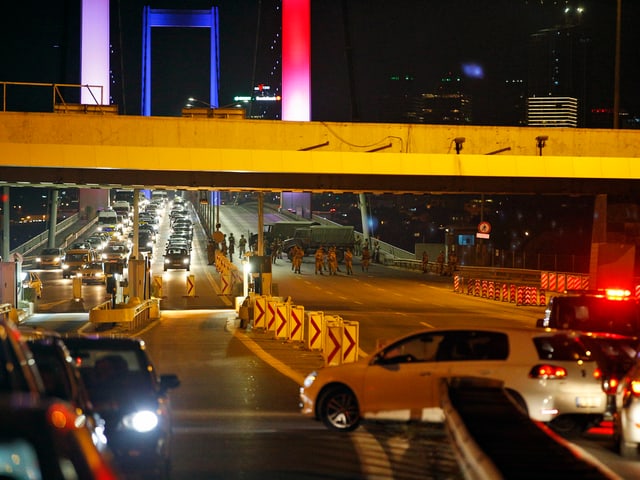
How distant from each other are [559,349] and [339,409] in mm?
3002

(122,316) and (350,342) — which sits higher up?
(350,342)

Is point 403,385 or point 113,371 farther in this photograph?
point 403,385

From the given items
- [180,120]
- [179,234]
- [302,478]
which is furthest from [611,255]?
[179,234]

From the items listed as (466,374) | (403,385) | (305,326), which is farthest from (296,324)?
(466,374)

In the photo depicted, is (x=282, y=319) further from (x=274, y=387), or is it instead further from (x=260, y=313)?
(x=274, y=387)

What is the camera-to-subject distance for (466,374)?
1387 cm

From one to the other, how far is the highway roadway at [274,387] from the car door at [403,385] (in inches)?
14.9

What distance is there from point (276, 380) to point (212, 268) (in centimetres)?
5305

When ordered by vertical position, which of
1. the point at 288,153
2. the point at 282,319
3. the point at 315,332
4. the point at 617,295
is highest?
the point at 288,153

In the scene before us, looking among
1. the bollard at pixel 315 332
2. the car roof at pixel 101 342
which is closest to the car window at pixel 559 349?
the car roof at pixel 101 342

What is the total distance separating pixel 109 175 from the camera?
35.5 meters

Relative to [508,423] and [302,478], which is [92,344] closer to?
[302,478]

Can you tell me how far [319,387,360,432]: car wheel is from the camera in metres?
14.3

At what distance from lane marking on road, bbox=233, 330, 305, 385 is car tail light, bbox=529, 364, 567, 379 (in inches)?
288
